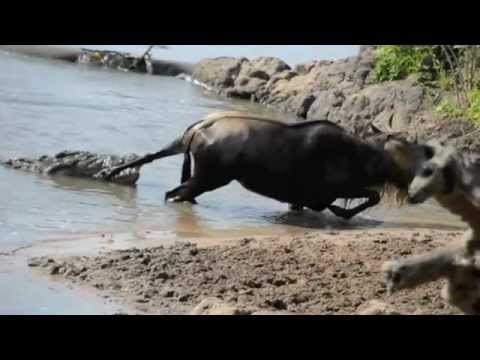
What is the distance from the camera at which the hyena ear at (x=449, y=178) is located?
2824mm

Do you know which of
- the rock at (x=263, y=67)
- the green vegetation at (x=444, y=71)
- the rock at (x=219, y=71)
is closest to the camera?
the green vegetation at (x=444, y=71)

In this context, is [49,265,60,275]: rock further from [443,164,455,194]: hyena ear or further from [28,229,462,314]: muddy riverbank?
[443,164,455,194]: hyena ear

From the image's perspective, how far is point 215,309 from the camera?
473 cm

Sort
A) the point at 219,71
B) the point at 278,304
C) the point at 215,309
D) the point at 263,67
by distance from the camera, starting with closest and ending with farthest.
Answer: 1. the point at 215,309
2. the point at 278,304
3. the point at 263,67
4. the point at 219,71

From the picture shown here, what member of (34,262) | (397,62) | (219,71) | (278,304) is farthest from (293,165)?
(219,71)

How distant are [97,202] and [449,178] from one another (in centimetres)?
668

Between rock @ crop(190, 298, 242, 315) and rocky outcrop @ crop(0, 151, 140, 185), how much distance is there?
17.9 ft

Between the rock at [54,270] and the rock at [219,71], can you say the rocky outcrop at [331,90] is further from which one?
the rock at [54,270]

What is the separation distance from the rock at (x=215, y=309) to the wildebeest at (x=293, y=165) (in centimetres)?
467

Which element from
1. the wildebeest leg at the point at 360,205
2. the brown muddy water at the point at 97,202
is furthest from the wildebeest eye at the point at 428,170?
the wildebeest leg at the point at 360,205

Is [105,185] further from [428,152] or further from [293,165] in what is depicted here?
[428,152]

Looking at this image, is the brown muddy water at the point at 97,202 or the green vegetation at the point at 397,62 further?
the green vegetation at the point at 397,62

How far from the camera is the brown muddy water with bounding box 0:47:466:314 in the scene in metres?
7.13
